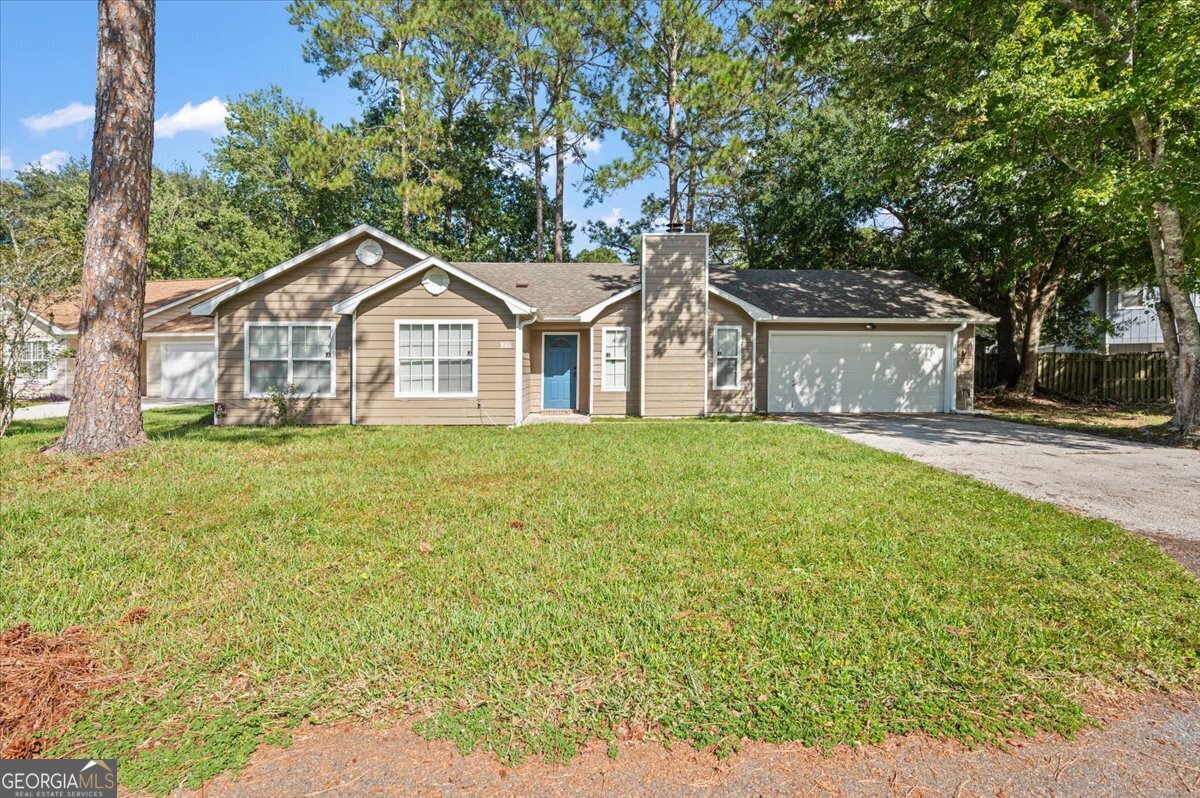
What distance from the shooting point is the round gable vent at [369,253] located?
12.1m

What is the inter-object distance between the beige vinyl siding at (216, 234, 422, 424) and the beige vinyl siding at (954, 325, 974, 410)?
1458 cm

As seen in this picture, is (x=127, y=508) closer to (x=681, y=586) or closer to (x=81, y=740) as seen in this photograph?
(x=81, y=740)

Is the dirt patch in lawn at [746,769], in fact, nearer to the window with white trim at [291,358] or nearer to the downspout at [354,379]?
the downspout at [354,379]

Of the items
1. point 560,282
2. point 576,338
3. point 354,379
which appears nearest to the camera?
point 354,379

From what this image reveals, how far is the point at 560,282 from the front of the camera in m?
16.5

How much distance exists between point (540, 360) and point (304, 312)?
18.1 feet

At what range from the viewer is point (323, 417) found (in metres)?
12.1

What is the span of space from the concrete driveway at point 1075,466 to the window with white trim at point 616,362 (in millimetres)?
4931

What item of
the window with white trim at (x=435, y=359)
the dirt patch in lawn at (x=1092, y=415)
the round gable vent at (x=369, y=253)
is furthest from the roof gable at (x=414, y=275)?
the dirt patch in lawn at (x=1092, y=415)

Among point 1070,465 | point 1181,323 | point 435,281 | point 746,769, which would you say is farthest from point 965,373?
point 746,769

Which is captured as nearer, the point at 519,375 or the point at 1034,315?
the point at 519,375

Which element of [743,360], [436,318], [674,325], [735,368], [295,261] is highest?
[295,261]

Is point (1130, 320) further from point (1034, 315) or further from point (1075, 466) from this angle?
point (1075, 466)

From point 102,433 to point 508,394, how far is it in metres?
6.51
